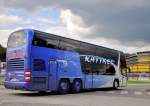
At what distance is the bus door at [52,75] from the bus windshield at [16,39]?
6.93 ft

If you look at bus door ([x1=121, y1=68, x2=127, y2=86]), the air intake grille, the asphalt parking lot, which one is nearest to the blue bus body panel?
the air intake grille

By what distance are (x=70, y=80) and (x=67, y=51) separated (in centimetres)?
186

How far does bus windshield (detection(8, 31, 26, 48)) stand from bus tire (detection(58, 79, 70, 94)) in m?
3.58

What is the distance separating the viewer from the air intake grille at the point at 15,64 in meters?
20.8

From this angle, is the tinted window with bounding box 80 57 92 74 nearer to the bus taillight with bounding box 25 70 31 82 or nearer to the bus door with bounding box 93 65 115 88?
the bus door with bounding box 93 65 115 88

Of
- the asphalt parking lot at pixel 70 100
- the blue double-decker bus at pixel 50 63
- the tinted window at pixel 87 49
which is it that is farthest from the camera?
the tinted window at pixel 87 49

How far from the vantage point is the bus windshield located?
20833 millimetres

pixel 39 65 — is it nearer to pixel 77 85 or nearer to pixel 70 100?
pixel 70 100

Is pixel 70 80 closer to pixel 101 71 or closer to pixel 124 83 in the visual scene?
pixel 101 71

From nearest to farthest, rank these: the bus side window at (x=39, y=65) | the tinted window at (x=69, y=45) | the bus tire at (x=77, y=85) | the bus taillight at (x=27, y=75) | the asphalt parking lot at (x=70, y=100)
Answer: the asphalt parking lot at (x=70, y=100)
the bus taillight at (x=27, y=75)
the bus side window at (x=39, y=65)
the tinted window at (x=69, y=45)
the bus tire at (x=77, y=85)

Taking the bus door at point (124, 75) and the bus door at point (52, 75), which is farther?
the bus door at point (124, 75)

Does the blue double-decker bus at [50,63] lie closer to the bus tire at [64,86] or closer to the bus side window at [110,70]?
the bus tire at [64,86]

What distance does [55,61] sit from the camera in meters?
22.2

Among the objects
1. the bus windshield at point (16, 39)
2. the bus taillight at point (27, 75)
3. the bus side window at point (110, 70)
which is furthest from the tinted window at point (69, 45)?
the bus side window at point (110, 70)
